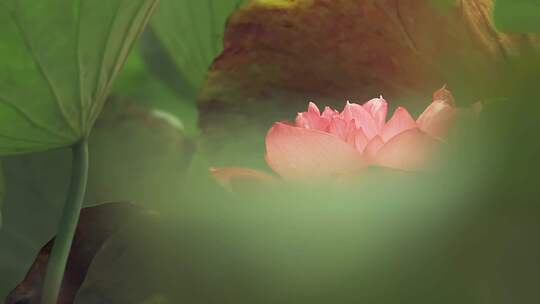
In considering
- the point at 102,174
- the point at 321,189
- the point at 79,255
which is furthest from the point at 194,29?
the point at 321,189

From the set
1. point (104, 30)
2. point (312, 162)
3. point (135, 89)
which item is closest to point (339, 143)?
point (312, 162)

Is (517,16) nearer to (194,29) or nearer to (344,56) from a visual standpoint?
(344,56)

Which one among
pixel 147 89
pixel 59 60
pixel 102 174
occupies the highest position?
pixel 59 60

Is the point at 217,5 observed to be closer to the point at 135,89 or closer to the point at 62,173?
the point at 62,173

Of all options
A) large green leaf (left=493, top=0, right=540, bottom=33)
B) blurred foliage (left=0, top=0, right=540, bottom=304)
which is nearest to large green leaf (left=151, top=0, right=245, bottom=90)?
blurred foliage (left=0, top=0, right=540, bottom=304)

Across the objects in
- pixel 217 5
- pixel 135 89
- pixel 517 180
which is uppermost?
pixel 517 180

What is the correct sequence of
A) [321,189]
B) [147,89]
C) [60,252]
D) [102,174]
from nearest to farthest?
[321,189], [60,252], [102,174], [147,89]
